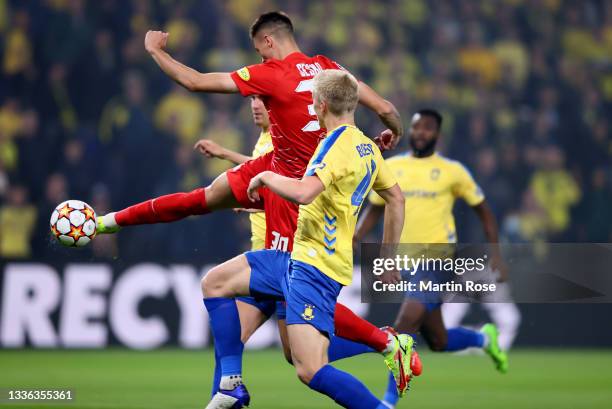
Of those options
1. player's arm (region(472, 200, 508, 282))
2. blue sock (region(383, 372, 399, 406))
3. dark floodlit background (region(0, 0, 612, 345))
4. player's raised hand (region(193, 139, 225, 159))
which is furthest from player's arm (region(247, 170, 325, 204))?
dark floodlit background (region(0, 0, 612, 345))

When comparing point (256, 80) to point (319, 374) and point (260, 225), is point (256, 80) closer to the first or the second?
point (260, 225)

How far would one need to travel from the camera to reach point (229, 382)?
607 centimetres

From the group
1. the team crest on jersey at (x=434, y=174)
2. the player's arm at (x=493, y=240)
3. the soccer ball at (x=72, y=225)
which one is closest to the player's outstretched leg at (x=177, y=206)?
the soccer ball at (x=72, y=225)

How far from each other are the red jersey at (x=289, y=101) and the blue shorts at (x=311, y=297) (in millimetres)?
1025

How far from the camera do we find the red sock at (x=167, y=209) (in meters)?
6.51

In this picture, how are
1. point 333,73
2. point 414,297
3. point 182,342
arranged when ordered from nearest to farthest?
point 333,73 → point 414,297 → point 182,342

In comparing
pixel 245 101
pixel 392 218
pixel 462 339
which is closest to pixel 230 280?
pixel 392 218

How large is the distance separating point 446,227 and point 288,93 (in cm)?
296

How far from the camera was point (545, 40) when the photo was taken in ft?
53.7

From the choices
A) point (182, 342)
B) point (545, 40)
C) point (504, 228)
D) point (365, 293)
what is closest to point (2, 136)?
point (182, 342)

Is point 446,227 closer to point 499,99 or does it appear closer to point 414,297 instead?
point 414,297

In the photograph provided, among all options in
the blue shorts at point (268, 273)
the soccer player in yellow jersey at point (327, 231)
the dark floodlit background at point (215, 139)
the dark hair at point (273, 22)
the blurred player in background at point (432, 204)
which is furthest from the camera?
the dark floodlit background at point (215, 139)

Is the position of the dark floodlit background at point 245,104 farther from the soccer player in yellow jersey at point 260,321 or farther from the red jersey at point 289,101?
the red jersey at point 289,101

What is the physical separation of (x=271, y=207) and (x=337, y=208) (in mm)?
922
